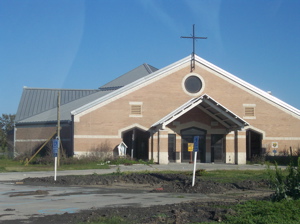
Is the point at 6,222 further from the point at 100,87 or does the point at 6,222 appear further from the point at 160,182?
the point at 100,87

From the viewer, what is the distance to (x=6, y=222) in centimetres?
1067

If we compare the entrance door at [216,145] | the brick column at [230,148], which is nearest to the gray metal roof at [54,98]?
the entrance door at [216,145]

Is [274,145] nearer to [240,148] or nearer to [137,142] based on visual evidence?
[240,148]

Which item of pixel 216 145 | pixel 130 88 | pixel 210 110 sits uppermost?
pixel 130 88

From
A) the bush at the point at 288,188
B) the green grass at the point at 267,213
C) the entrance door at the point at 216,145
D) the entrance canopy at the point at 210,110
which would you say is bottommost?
the green grass at the point at 267,213

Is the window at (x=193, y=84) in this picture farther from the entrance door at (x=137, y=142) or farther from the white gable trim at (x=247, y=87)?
the entrance door at (x=137, y=142)

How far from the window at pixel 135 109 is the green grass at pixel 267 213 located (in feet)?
98.0

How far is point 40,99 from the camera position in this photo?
59.8 m

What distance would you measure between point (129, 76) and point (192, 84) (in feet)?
51.2

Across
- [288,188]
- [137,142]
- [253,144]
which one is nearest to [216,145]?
[253,144]

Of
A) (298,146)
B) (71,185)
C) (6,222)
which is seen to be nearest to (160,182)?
(71,185)

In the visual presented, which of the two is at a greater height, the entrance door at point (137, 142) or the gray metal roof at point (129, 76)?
the gray metal roof at point (129, 76)

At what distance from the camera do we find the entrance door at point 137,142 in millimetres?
42500

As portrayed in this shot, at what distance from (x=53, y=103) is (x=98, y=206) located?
4745 cm
